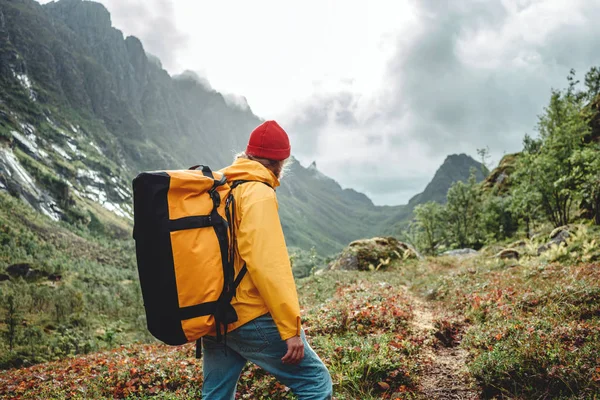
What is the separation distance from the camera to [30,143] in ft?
603

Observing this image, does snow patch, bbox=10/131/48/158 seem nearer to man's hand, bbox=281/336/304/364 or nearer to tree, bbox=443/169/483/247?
tree, bbox=443/169/483/247

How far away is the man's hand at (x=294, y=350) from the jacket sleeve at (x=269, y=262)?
48 mm

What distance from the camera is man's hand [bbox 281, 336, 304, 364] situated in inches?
103

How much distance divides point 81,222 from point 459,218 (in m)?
177

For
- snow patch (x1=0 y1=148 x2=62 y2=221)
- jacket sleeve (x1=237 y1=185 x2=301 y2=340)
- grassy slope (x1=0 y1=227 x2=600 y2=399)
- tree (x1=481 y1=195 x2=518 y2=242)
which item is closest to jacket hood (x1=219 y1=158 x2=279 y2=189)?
jacket sleeve (x1=237 y1=185 x2=301 y2=340)

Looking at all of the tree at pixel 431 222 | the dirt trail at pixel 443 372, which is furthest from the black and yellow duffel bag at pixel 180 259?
the tree at pixel 431 222

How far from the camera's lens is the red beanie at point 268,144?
323 centimetres

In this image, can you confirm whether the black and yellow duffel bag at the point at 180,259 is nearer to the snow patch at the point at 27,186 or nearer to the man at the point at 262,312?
the man at the point at 262,312

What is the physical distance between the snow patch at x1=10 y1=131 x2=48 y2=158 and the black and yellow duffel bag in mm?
226310

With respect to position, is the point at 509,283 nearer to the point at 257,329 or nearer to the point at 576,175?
the point at 257,329

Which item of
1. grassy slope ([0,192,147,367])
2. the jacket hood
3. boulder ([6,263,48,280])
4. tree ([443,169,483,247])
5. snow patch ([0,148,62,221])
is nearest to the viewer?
the jacket hood

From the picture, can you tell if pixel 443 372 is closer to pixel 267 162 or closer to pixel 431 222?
pixel 267 162

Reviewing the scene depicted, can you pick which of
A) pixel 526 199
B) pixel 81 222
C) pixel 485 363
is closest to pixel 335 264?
pixel 526 199

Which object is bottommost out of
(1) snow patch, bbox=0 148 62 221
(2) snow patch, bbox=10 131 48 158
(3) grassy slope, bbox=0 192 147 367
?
(3) grassy slope, bbox=0 192 147 367
